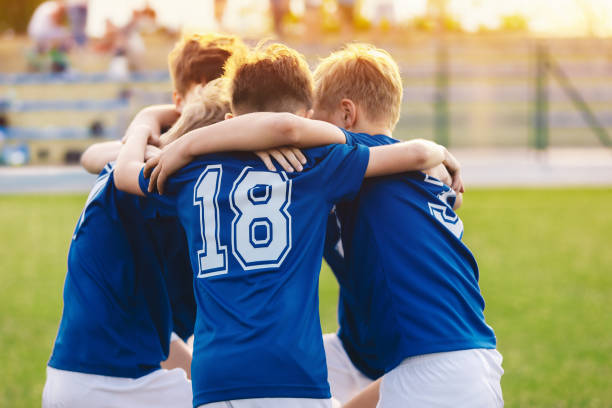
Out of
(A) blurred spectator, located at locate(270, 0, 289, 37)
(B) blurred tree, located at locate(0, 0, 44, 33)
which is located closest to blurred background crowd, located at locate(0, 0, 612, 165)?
(A) blurred spectator, located at locate(270, 0, 289, 37)

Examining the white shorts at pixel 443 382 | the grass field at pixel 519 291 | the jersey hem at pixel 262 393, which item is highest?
the jersey hem at pixel 262 393

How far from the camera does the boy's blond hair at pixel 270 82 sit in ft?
7.20

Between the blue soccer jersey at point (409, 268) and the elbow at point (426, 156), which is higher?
the elbow at point (426, 156)

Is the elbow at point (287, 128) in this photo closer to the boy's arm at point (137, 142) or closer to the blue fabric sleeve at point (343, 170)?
the blue fabric sleeve at point (343, 170)

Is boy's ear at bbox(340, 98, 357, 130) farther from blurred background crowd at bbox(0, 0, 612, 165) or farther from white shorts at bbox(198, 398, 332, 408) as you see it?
blurred background crowd at bbox(0, 0, 612, 165)

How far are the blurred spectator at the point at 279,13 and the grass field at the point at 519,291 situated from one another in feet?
40.2

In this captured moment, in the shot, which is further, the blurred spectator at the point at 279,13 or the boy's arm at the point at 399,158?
the blurred spectator at the point at 279,13

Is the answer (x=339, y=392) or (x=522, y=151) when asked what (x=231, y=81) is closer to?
(x=339, y=392)

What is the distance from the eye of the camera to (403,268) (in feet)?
7.27

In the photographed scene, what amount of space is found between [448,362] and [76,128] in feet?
57.7

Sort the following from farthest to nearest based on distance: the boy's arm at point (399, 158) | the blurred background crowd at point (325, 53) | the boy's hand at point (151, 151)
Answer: the blurred background crowd at point (325, 53), the boy's hand at point (151, 151), the boy's arm at point (399, 158)

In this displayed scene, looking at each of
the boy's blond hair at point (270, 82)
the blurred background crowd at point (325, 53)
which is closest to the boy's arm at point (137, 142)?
the boy's blond hair at point (270, 82)

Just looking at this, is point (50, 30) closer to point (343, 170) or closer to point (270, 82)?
point (270, 82)

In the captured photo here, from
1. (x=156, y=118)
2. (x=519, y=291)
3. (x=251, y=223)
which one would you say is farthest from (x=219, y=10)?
(x=251, y=223)
